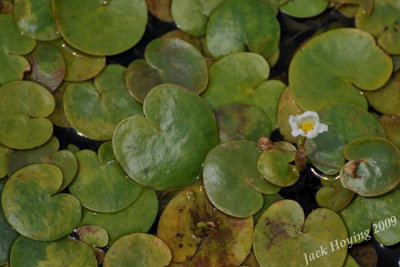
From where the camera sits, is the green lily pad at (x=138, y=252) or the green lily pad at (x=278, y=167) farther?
the green lily pad at (x=278, y=167)

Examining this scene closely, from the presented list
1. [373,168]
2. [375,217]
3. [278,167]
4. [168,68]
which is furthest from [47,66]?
[375,217]

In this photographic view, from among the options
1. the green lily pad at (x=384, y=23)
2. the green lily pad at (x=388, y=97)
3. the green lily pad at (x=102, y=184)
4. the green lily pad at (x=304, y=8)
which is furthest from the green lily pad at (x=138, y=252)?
the green lily pad at (x=384, y=23)

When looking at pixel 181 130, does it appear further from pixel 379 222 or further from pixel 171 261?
pixel 379 222

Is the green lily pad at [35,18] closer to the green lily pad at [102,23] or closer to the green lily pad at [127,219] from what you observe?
the green lily pad at [102,23]

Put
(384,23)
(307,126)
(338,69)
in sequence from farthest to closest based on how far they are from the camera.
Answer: (384,23) → (338,69) → (307,126)

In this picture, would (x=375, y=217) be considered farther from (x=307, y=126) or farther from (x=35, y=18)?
(x=35, y=18)

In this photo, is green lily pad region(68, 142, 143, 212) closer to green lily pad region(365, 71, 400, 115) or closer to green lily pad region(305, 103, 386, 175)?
green lily pad region(305, 103, 386, 175)

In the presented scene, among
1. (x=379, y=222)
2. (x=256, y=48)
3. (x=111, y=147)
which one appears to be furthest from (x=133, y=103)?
(x=379, y=222)
